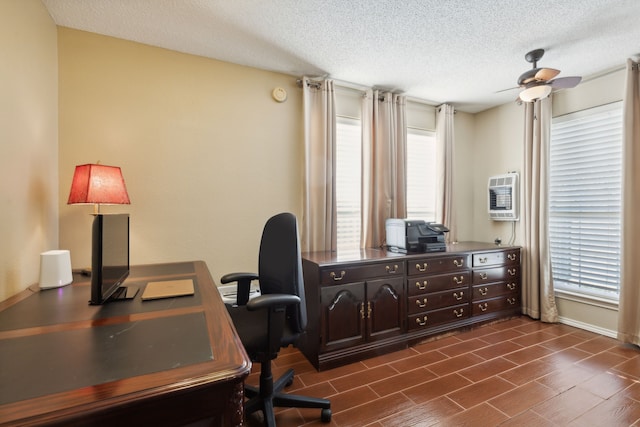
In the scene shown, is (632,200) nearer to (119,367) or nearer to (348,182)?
(348,182)

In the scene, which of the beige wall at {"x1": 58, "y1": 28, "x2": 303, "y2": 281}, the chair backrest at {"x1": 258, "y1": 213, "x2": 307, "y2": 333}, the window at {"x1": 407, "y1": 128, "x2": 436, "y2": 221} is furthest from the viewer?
the window at {"x1": 407, "y1": 128, "x2": 436, "y2": 221}

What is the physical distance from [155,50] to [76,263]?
180 centimetres

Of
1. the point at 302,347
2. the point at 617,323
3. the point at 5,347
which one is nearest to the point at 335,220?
the point at 302,347

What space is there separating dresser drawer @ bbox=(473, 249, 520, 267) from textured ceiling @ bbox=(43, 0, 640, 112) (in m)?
1.86

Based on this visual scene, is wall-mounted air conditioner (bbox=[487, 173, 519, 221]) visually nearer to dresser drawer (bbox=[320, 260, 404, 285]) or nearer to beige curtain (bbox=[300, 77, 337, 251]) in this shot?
dresser drawer (bbox=[320, 260, 404, 285])

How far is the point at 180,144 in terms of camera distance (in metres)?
2.49

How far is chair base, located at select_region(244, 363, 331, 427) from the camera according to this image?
1651 millimetres

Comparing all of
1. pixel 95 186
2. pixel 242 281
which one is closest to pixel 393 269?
pixel 242 281

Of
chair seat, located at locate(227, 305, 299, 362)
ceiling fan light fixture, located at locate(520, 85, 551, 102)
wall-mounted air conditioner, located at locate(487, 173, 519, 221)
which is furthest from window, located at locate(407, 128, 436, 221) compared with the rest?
chair seat, located at locate(227, 305, 299, 362)

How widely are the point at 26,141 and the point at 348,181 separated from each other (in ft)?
8.18

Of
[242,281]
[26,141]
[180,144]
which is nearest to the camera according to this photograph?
[26,141]

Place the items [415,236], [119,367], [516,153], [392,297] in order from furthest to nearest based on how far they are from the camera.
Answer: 1. [516,153]
2. [415,236]
3. [392,297]
4. [119,367]

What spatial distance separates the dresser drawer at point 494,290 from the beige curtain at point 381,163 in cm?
110

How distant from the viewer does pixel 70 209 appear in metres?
2.17
